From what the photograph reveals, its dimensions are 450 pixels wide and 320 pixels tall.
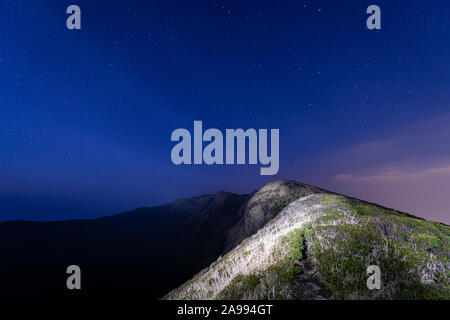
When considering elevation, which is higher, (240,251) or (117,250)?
(240,251)

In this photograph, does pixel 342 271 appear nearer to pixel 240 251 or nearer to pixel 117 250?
pixel 240 251

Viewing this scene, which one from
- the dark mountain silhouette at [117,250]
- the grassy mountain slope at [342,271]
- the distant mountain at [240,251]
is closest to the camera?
the grassy mountain slope at [342,271]

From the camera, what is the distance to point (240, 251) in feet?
46.8

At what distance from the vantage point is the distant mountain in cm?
520

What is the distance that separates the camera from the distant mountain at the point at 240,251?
5.20 metres

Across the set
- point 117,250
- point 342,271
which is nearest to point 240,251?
point 342,271

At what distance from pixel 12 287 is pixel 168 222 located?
74.3 m

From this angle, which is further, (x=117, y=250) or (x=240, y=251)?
(x=117, y=250)

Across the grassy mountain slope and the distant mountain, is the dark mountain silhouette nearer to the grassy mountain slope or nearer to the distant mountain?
the distant mountain

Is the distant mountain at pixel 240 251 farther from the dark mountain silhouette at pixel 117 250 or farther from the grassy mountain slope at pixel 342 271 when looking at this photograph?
the dark mountain silhouette at pixel 117 250

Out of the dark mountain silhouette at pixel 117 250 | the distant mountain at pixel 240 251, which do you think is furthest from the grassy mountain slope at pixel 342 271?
the dark mountain silhouette at pixel 117 250

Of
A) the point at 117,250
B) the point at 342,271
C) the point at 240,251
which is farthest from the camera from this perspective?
the point at 117,250

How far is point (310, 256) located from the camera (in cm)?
645

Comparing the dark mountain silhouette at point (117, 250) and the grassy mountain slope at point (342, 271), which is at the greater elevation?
the grassy mountain slope at point (342, 271)
